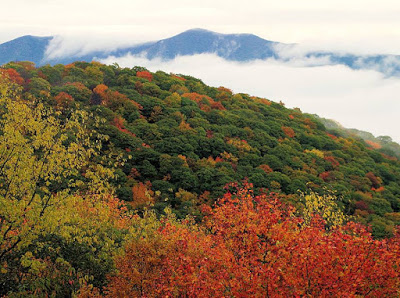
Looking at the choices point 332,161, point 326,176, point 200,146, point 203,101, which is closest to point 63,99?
point 200,146

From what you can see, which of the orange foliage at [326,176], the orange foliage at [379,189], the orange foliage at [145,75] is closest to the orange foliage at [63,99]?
the orange foliage at [145,75]

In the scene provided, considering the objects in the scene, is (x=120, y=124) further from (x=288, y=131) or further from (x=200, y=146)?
(x=288, y=131)

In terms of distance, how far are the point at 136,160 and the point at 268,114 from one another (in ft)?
153

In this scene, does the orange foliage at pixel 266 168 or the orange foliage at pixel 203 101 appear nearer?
the orange foliage at pixel 266 168

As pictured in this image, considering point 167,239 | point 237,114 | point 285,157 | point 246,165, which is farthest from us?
point 237,114

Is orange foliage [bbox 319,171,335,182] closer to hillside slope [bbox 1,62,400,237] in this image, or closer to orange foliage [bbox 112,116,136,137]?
hillside slope [bbox 1,62,400,237]

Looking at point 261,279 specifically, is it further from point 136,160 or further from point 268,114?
point 268,114

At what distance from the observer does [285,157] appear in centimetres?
7488

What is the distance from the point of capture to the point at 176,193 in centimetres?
5375

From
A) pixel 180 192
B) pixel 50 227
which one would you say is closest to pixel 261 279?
pixel 50 227

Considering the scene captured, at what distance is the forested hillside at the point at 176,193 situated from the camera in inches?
722

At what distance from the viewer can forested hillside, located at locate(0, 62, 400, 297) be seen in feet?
60.1

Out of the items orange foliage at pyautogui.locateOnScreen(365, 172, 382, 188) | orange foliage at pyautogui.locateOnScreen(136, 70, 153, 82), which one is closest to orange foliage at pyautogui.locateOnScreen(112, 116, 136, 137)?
orange foliage at pyautogui.locateOnScreen(136, 70, 153, 82)

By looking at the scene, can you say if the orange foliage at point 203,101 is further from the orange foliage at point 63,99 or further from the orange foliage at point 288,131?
the orange foliage at point 63,99
